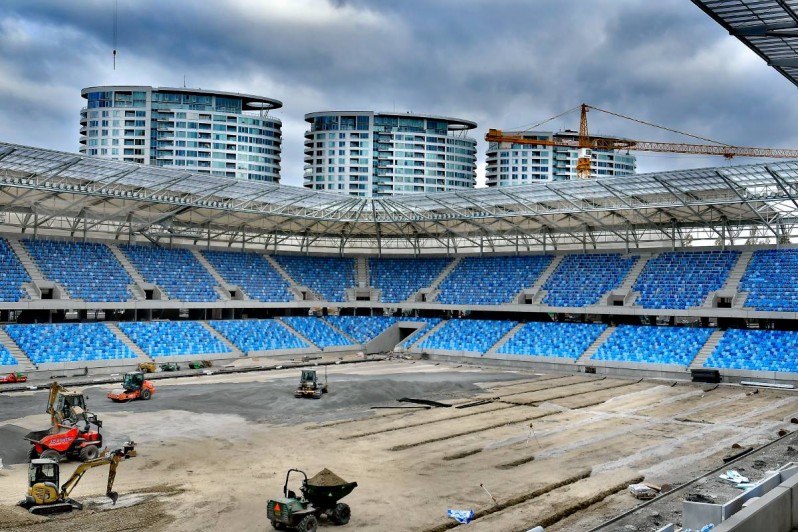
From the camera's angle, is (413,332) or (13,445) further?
(413,332)

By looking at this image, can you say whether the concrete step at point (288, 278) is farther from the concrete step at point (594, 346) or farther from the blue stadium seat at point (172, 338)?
the concrete step at point (594, 346)

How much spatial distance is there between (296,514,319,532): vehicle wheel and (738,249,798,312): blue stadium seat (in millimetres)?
40932

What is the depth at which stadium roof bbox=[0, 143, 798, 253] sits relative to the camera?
149 ft

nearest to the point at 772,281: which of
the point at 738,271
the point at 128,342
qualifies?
the point at 738,271

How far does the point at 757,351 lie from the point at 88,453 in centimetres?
4015

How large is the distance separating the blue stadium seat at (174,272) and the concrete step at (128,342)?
5913 mm

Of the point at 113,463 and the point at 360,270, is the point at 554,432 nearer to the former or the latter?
the point at 113,463

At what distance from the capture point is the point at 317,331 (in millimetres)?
62875

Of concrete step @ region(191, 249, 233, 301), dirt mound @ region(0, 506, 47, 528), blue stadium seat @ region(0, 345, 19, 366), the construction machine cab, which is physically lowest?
dirt mound @ region(0, 506, 47, 528)

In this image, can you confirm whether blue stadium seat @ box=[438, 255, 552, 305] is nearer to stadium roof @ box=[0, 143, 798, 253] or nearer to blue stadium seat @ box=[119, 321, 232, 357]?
stadium roof @ box=[0, 143, 798, 253]

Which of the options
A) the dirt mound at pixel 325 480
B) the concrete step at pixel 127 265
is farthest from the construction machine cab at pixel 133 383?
the dirt mound at pixel 325 480

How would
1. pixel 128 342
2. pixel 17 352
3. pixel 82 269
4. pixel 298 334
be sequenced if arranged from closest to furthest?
1. pixel 17 352
2. pixel 128 342
3. pixel 82 269
4. pixel 298 334

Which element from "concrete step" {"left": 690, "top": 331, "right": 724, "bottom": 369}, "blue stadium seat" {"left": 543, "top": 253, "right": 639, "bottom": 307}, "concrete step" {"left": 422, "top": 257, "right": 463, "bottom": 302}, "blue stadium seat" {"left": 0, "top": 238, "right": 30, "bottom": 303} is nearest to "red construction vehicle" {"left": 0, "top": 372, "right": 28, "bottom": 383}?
"blue stadium seat" {"left": 0, "top": 238, "right": 30, "bottom": 303}

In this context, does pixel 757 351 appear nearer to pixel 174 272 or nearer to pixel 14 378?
pixel 174 272
